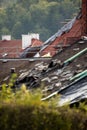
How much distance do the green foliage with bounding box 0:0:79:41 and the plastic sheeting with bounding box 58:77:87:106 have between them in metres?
83.6

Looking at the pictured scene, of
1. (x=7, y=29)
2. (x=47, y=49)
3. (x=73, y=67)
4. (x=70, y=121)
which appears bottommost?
(x=7, y=29)

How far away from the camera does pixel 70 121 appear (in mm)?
12945

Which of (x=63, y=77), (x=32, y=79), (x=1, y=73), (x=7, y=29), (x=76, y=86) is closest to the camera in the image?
(x=76, y=86)

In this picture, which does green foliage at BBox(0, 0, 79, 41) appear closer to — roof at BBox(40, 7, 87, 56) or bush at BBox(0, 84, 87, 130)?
roof at BBox(40, 7, 87, 56)

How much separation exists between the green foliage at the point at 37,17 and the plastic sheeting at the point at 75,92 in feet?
274

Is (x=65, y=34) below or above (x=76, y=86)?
below

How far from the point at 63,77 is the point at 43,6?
96.9 m

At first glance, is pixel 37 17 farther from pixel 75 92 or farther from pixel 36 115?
pixel 36 115

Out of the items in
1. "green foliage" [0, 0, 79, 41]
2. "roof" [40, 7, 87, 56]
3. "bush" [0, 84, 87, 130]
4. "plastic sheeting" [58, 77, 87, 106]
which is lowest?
"green foliage" [0, 0, 79, 41]

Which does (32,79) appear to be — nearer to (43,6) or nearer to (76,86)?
(76,86)

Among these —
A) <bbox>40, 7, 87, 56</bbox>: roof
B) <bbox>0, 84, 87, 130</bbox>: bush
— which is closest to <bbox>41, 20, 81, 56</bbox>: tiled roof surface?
<bbox>40, 7, 87, 56</bbox>: roof

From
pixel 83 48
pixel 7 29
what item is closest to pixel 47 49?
pixel 83 48

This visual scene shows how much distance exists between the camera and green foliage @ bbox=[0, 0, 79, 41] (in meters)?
108

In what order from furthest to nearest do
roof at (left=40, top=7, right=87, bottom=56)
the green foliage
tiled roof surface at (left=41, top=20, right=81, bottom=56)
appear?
1. the green foliage
2. roof at (left=40, top=7, right=87, bottom=56)
3. tiled roof surface at (left=41, top=20, right=81, bottom=56)
